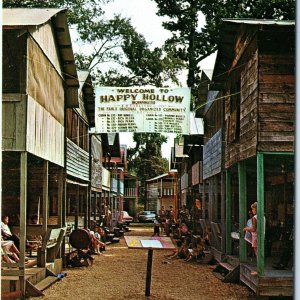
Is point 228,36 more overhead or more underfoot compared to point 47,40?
more underfoot

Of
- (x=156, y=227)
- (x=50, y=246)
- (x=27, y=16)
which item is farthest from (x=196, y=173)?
(x=27, y=16)

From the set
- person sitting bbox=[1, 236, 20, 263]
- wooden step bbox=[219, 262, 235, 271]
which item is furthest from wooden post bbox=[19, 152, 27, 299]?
wooden step bbox=[219, 262, 235, 271]

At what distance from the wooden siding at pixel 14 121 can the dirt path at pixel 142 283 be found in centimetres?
227

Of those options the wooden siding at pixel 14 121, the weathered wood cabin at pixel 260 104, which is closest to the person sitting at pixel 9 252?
the wooden siding at pixel 14 121

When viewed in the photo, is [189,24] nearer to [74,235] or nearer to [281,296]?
[281,296]

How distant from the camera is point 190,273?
41.2 feet

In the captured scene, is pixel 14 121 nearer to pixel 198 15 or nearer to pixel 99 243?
pixel 198 15

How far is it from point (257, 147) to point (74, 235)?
6783mm

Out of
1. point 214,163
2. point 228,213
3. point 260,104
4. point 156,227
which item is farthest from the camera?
point 214,163

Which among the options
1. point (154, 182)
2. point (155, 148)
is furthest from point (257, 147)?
point (154, 182)

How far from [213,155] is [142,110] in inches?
212

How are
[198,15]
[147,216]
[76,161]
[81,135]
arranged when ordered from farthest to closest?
1. [76,161]
2. [81,135]
3. [147,216]
4. [198,15]

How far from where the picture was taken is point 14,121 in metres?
11.5

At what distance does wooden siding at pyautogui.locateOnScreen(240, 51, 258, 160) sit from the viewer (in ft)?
39.9
